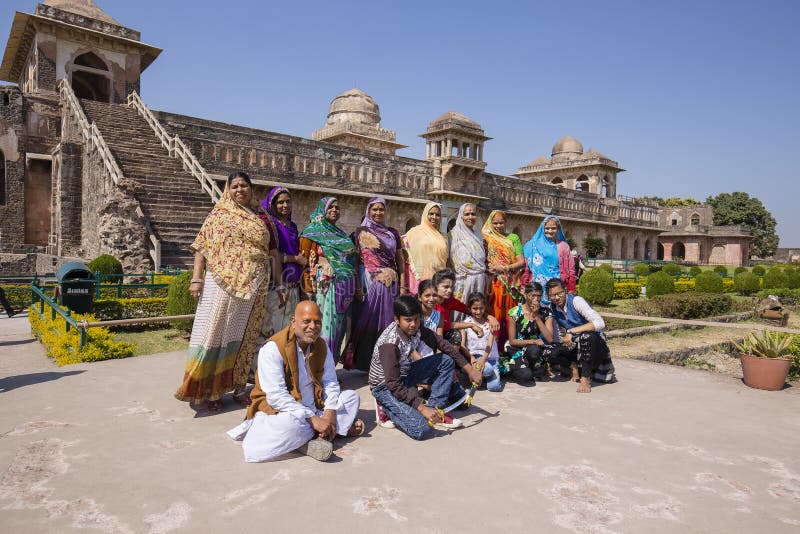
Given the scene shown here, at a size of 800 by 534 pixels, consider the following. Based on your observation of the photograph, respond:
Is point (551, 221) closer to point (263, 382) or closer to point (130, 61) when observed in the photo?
point (263, 382)

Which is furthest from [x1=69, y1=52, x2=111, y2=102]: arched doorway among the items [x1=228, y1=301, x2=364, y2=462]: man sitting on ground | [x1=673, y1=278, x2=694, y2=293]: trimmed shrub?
[x1=673, y1=278, x2=694, y2=293]: trimmed shrub

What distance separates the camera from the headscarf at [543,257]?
227 inches

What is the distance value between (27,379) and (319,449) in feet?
10.2

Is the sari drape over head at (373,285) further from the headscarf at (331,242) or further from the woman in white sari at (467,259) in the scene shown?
the woman in white sari at (467,259)

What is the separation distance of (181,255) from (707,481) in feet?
32.2

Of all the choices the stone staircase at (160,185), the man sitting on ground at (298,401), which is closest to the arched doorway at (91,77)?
the stone staircase at (160,185)

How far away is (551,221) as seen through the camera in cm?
577

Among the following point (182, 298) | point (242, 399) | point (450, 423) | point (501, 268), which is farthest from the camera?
point (182, 298)

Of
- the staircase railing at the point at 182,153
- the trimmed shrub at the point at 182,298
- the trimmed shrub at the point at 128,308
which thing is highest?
the staircase railing at the point at 182,153

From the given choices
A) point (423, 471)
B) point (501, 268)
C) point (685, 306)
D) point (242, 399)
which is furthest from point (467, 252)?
point (685, 306)

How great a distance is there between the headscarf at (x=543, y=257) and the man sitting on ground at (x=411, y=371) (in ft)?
7.93

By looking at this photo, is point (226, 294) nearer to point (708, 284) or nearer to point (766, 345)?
point (766, 345)

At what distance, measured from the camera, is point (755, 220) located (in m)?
50.3

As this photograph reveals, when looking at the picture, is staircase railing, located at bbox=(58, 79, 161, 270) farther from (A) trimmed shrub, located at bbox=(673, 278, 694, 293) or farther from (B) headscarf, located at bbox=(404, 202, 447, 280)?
(A) trimmed shrub, located at bbox=(673, 278, 694, 293)
